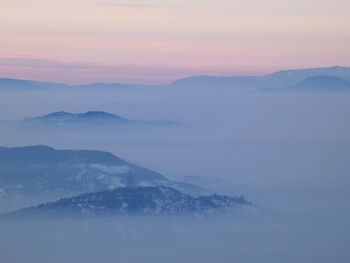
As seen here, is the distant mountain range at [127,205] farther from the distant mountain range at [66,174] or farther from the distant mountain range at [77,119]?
the distant mountain range at [77,119]

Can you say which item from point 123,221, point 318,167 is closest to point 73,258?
point 123,221

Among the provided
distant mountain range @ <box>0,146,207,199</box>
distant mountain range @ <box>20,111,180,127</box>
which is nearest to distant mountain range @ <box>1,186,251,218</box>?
distant mountain range @ <box>0,146,207,199</box>

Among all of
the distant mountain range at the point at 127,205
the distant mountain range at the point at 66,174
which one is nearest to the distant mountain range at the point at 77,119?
the distant mountain range at the point at 66,174

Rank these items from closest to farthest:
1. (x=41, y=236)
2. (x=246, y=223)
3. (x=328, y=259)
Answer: (x=328, y=259)
(x=41, y=236)
(x=246, y=223)

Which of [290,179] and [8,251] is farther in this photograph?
[290,179]

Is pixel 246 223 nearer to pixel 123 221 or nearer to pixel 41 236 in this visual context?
pixel 123 221

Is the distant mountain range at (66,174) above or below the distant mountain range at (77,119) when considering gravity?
below

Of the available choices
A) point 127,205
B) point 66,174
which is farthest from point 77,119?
point 127,205

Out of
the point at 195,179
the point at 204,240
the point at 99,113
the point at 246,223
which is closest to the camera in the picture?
the point at 204,240
